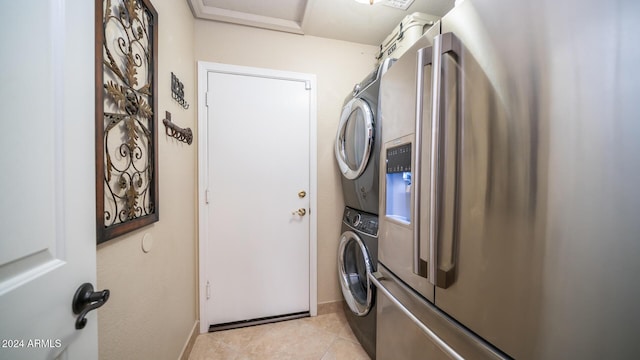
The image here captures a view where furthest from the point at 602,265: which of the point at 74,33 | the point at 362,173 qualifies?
the point at 74,33

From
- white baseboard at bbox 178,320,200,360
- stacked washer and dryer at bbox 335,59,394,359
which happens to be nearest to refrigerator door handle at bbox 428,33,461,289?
stacked washer and dryer at bbox 335,59,394,359

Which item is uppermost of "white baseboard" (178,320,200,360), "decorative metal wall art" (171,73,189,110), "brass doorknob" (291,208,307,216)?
"decorative metal wall art" (171,73,189,110)

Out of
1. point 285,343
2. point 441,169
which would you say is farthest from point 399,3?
point 285,343

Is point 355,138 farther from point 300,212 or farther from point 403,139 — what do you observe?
point 300,212

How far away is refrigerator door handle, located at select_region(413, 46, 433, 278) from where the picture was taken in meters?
0.71

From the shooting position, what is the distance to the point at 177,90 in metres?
1.30

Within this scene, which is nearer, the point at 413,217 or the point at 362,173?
the point at 413,217

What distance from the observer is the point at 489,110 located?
0.56 metres

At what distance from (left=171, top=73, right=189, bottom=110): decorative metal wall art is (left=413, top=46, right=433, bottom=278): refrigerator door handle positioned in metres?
1.35

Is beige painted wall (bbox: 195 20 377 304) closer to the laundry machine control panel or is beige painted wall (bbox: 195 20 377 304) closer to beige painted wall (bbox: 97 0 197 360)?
the laundry machine control panel

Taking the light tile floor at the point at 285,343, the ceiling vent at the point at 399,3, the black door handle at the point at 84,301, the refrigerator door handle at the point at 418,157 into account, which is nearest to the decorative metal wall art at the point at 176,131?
the black door handle at the point at 84,301

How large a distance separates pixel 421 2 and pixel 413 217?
1657 mm

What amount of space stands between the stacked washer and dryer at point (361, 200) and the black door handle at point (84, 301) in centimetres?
115

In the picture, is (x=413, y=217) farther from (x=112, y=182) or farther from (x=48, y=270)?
(x=112, y=182)
